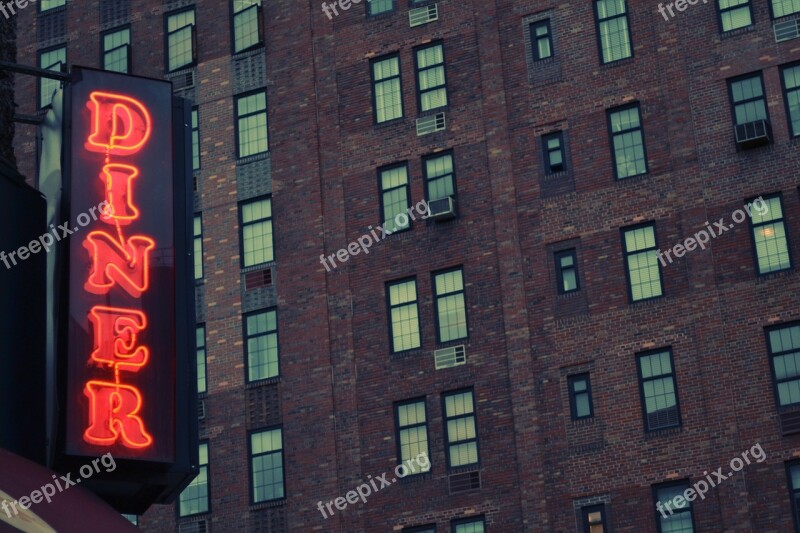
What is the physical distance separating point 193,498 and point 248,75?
13135mm

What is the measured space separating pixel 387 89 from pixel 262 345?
8355 mm

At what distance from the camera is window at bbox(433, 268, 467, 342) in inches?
1753

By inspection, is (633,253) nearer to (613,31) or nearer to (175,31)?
(613,31)

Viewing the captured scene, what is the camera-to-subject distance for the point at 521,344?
43.4m

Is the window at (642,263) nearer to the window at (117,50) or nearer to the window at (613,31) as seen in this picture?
the window at (613,31)

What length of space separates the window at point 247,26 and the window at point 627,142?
1222cm

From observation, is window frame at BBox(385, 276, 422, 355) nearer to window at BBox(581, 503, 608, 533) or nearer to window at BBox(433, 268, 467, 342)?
window at BBox(433, 268, 467, 342)

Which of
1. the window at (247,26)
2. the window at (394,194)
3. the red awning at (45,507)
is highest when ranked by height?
the window at (247,26)

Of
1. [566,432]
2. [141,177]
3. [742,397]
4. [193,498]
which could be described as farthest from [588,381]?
[141,177]

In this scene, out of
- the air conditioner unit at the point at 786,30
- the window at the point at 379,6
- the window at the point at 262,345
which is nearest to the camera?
the air conditioner unit at the point at 786,30

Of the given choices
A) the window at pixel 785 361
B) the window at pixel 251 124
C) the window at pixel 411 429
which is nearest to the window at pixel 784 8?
the window at pixel 785 361

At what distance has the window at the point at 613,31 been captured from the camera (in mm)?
44875

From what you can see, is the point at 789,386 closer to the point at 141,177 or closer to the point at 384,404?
the point at 384,404

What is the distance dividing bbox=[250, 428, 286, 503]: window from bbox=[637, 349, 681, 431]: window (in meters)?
10.7
